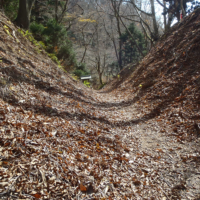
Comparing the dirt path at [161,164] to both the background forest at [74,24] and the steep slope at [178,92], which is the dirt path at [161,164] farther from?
the background forest at [74,24]

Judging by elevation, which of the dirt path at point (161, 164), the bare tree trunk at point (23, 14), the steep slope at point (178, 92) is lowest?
the dirt path at point (161, 164)

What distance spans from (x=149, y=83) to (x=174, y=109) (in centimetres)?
374

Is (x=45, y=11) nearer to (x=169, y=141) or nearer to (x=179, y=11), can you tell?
(x=179, y=11)

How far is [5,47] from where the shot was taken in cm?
629

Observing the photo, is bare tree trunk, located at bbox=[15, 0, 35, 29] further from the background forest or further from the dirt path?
the dirt path

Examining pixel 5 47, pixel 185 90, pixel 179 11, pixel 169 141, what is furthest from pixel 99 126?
pixel 179 11

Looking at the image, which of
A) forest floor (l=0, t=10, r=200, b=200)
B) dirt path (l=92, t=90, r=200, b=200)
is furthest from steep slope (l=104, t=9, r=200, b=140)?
dirt path (l=92, t=90, r=200, b=200)

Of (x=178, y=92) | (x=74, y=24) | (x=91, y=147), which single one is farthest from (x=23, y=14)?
(x=74, y=24)

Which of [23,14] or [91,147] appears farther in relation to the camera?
[23,14]

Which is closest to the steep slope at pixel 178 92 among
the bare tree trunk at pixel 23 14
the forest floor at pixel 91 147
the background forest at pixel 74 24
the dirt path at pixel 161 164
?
the forest floor at pixel 91 147

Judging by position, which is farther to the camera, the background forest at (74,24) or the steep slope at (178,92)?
the background forest at (74,24)

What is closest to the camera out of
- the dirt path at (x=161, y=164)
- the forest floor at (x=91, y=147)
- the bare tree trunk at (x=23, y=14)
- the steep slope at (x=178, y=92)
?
the forest floor at (x=91, y=147)

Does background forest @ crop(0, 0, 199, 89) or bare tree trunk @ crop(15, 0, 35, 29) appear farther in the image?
background forest @ crop(0, 0, 199, 89)

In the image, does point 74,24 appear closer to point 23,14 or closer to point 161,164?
point 23,14
